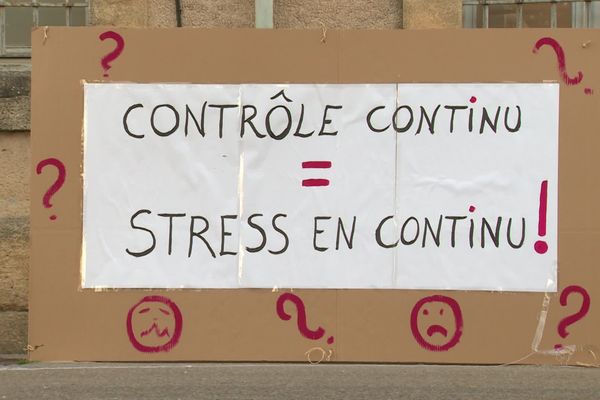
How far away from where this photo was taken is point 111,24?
27.9 feet

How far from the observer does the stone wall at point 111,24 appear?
26.9ft

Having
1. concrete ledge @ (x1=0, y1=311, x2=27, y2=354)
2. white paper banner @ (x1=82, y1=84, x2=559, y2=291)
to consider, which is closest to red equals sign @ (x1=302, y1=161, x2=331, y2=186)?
white paper banner @ (x1=82, y1=84, x2=559, y2=291)

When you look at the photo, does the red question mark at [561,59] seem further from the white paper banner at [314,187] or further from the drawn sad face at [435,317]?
the drawn sad face at [435,317]

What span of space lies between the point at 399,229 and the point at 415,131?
2.16 ft

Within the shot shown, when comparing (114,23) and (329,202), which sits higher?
(114,23)

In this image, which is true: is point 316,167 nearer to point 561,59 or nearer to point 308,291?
point 308,291

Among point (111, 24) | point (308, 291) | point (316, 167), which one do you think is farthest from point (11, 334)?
point (316, 167)

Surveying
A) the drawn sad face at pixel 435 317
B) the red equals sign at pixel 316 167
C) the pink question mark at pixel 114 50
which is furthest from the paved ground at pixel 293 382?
the pink question mark at pixel 114 50

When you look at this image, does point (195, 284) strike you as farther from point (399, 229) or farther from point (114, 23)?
point (114, 23)

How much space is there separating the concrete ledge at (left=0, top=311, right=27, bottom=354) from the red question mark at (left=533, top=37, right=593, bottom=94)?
4.51 meters

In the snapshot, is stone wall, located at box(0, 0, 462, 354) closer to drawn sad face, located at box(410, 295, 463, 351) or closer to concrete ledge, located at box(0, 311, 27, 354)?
concrete ledge, located at box(0, 311, 27, 354)

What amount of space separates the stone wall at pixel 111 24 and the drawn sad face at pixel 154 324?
1749mm

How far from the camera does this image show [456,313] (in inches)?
264

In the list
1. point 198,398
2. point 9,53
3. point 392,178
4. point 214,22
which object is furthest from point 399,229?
point 9,53
